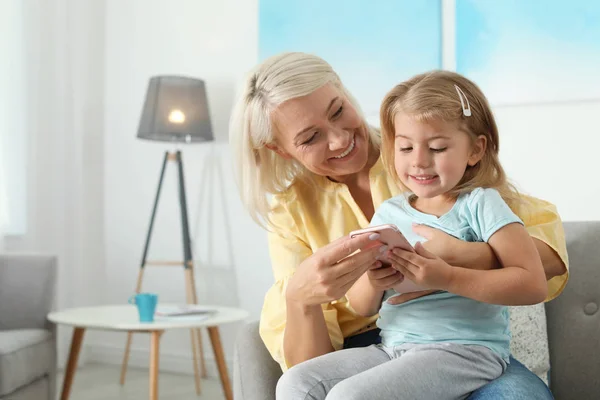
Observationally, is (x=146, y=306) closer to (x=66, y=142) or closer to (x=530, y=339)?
(x=530, y=339)

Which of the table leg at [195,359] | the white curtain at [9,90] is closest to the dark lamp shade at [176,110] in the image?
the white curtain at [9,90]

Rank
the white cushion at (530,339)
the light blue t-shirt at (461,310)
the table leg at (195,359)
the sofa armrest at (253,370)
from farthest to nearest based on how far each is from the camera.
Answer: the table leg at (195,359) → the white cushion at (530,339) → the sofa armrest at (253,370) → the light blue t-shirt at (461,310)

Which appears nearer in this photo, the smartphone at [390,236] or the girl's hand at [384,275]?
the smartphone at [390,236]

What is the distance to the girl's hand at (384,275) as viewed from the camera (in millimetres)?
1346

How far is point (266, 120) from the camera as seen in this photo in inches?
67.5

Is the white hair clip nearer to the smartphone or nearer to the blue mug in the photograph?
the smartphone

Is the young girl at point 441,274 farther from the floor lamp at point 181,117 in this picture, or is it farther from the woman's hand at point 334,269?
the floor lamp at point 181,117

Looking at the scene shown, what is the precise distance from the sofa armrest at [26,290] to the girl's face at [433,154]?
2.16 m

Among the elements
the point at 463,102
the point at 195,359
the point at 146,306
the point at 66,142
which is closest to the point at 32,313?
the point at 146,306

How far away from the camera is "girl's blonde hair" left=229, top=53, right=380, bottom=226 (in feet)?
5.49

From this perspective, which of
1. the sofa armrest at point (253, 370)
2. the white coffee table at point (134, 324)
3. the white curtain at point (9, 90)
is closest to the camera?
the sofa armrest at point (253, 370)

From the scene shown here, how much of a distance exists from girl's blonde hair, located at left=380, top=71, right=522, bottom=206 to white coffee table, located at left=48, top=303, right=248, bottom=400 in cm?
163

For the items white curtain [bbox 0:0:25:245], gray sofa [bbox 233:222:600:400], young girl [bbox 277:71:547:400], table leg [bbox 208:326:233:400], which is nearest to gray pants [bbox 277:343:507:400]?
young girl [bbox 277:71:547:400]

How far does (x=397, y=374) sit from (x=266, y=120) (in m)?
0.72
